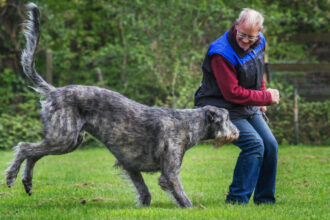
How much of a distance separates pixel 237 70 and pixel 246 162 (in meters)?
0.96

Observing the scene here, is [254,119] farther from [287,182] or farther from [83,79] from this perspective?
[83,79]

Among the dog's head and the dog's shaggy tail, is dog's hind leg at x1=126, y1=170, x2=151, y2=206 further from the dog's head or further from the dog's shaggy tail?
the dog's shaggy tail

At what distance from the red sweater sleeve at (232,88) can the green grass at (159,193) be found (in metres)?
1.10

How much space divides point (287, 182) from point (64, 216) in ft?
12.2

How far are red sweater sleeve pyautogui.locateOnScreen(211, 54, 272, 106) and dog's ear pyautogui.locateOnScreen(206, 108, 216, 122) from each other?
21 cm

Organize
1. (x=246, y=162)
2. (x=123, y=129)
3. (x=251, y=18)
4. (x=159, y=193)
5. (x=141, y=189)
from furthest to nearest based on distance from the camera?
(x=159, y=193), (x=141, y=189), (x=246, y=162), (x=123, y=129), (x=251, y=18)

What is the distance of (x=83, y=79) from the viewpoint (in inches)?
657

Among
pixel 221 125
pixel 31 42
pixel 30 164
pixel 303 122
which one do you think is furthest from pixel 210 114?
pixel 303 122

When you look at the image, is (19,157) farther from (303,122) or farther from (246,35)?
(303,122)

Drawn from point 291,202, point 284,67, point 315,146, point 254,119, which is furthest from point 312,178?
point 284,67

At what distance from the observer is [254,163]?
533 centimetres

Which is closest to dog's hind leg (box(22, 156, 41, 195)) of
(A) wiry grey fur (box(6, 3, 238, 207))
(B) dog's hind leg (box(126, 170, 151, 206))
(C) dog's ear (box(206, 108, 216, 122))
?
(A) wiry grey fur (box(6, 3, 238, 207))

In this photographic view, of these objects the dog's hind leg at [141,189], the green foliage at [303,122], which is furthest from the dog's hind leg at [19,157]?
the green foliage at [303,122]

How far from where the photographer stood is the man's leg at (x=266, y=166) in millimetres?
5496
